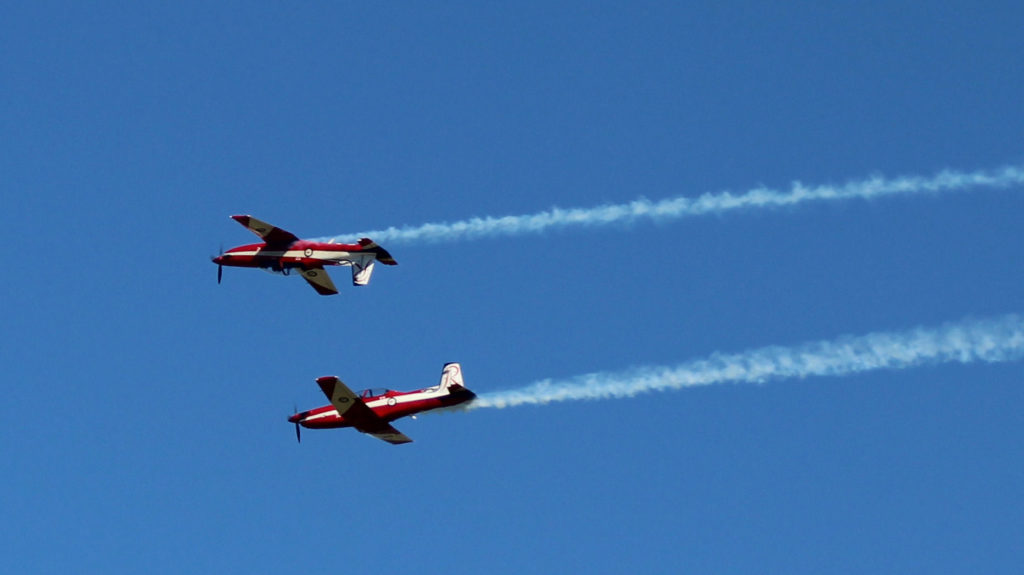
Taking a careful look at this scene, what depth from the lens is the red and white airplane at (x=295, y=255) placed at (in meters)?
64.9

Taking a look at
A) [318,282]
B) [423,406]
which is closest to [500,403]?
[423,406]

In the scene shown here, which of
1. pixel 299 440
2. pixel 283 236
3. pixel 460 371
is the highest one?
pixel 283 236

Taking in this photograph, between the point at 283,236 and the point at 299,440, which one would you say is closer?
the point at 299,440

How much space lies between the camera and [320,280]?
6669cm

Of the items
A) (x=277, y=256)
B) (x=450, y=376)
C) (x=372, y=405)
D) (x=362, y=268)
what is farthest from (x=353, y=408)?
(x=277, y=256)

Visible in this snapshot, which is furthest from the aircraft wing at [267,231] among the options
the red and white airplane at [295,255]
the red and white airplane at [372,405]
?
the red and white airplane at [372,405]

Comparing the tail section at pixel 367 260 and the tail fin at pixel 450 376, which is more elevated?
the tail section at pixel 367 260

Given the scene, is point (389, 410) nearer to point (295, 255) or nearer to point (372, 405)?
point (372, 405)

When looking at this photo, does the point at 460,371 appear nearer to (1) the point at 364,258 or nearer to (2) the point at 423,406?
(2) the point at 423,406

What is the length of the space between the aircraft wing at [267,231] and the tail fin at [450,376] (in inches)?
395

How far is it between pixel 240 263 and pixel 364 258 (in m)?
5.18

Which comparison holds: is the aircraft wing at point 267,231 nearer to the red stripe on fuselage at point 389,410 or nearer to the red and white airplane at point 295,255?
the red and white airplane at point 295,255

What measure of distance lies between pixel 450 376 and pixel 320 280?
9.95 metres

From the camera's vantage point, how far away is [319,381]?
58.1 metres
